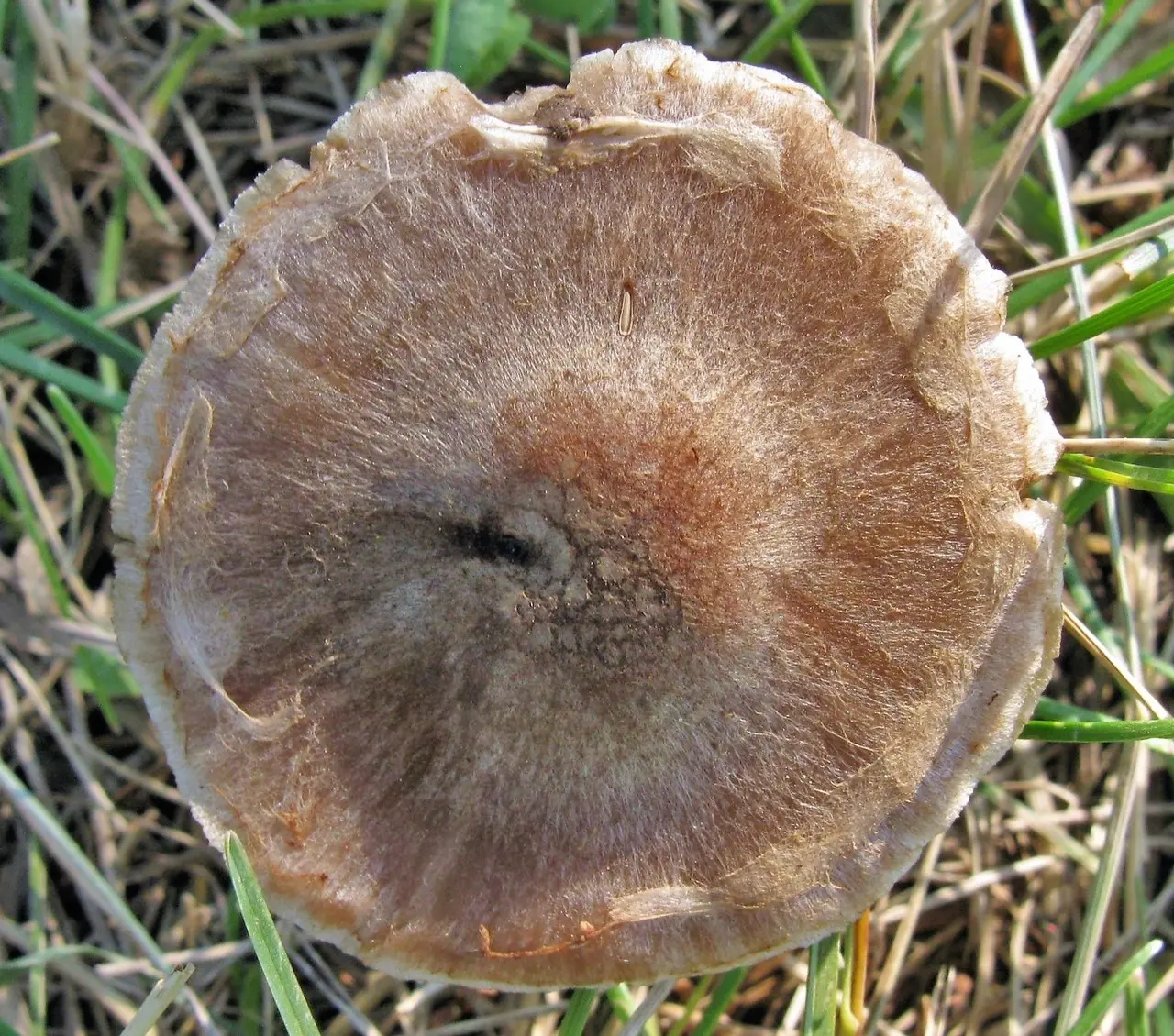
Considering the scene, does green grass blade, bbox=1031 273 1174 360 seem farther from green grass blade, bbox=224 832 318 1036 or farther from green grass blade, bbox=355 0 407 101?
green grass blade, bbox=224 832 318 1036

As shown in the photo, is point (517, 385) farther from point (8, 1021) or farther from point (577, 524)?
point (8, 1021)

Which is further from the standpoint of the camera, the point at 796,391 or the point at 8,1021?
the point at 8,1021

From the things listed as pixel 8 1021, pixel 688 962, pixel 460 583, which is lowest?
pixel 8 1021

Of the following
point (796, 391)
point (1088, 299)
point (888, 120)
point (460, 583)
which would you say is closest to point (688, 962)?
point (460, 583)

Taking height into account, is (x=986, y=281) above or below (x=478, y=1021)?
above

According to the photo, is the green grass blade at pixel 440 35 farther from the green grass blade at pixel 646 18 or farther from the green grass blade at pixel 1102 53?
the green grass blade at pixel 1102 53

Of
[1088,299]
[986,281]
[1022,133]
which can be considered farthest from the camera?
[1088,299]

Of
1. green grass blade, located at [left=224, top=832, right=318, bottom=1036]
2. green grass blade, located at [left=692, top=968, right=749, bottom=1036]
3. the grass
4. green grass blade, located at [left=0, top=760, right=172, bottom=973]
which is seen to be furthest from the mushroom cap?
green grass blade, located at [left=0, top=760, right=172, bottom=973]
